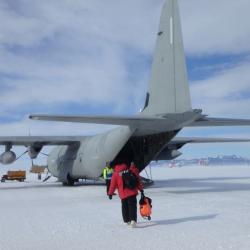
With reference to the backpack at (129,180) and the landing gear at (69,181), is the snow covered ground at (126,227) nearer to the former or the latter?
the backpack at (129,180)

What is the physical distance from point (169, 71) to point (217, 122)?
261 cm

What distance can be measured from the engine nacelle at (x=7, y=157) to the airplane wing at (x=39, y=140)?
76 centimetres

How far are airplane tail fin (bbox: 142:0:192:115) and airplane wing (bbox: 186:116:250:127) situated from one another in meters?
1.04

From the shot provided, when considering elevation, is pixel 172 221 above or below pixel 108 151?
below

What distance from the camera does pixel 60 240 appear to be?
283 inches

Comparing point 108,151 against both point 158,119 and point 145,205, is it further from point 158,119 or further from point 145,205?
point 145,205

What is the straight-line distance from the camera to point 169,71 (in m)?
15.0

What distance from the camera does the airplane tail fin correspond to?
47.4ft

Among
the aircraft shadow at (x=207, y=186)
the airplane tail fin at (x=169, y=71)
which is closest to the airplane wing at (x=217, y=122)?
the airplane tail fin at (x=169, y=71)

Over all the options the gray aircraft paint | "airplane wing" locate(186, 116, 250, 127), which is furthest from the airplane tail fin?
the gray aircraft paint

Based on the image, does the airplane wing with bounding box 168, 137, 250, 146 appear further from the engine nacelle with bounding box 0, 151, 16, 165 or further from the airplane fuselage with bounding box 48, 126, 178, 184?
the engine nacelle with bounding box 0, 151, 16, 165

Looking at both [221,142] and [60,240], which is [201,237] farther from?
[221,142]

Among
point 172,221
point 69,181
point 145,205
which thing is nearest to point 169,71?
point 172,221

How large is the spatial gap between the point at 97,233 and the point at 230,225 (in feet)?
9.10
